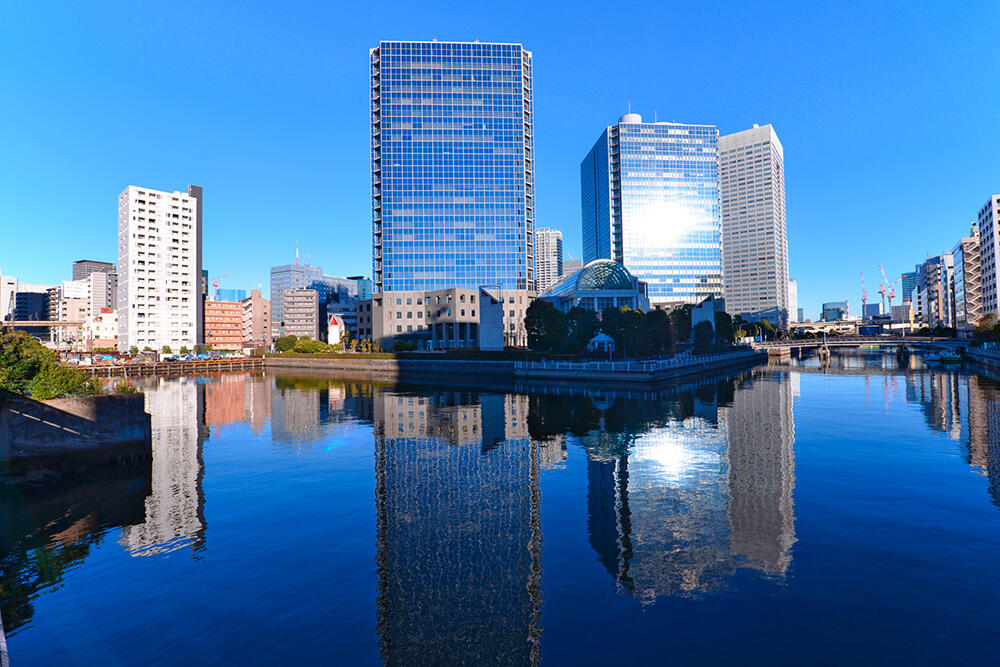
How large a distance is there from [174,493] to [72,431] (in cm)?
838

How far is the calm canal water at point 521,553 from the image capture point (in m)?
13.3

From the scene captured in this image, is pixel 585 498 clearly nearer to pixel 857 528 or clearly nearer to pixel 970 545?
pixel 857 528

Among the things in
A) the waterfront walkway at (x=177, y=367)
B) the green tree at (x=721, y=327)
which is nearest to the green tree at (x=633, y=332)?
the green tree at (x=721, y=327)

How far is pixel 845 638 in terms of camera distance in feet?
42.8

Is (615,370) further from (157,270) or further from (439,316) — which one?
(157,270)

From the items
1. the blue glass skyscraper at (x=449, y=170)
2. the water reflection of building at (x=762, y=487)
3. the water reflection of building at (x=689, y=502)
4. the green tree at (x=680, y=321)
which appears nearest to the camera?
the water reflection of building at (x=689, y=502)

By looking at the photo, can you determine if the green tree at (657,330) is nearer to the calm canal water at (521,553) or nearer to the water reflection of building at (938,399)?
the water reflection of building at (938,399)

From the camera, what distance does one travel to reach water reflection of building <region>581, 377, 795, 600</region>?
17250 millimetres

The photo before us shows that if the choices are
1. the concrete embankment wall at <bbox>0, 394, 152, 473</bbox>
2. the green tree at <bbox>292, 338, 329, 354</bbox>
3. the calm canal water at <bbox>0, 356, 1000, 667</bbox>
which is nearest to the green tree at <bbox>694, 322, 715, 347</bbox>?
the green tree at <bbox>292, 338, 329, 354</bbox>

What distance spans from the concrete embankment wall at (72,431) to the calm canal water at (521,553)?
2064 mm

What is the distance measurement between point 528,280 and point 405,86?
245 ft

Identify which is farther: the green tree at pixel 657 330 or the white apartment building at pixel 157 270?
the white apartment building at pixel 157 270

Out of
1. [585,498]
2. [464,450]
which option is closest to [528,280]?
[464,450]

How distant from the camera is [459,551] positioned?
18.9 metres
